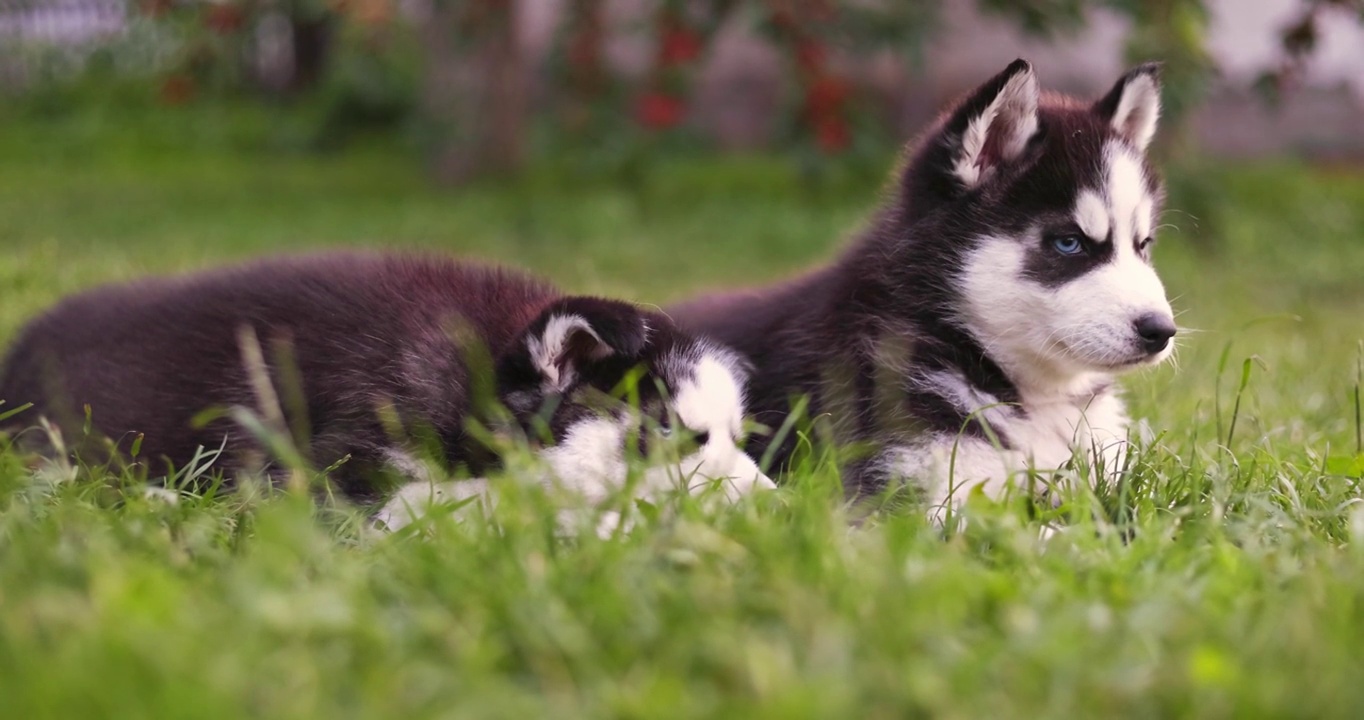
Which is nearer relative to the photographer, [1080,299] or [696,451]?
[696,451]

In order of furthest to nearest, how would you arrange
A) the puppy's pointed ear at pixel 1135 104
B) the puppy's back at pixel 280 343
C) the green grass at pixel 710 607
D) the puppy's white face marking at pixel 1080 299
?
the puppy's pointed ear at pixel 1135 104
the puppy's white face marking at pixel 1080 299
the puppy's back at pixel 280 343
the green grass at pixel 710 607

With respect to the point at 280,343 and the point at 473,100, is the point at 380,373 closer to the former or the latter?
the point at 280,343

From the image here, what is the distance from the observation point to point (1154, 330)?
11.7 ft

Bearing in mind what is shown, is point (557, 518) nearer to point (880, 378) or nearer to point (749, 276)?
point (880, 378)

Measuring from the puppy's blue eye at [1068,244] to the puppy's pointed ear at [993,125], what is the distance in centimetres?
28

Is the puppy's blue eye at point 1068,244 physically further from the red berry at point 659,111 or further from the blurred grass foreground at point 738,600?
the red berry at point 659,111

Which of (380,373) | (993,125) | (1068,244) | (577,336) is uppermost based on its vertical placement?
(993,125)

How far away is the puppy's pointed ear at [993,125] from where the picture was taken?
3.65 meters

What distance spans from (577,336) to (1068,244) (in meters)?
1.43

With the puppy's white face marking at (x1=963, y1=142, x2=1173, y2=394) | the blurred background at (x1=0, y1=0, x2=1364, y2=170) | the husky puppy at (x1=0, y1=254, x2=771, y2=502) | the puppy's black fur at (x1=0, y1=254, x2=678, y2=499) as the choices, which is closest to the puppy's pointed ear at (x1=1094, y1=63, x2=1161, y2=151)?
the puppy's white face marking at (x1=963, y1=142, x2=1173, y2=394)

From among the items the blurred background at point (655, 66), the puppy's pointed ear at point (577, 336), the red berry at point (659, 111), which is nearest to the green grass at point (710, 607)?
the puppy's pointed ear at point (577, 336)

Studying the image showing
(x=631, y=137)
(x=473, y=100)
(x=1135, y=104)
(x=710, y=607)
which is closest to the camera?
(x=710, y=607)

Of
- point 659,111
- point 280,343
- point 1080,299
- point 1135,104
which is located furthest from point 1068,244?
point 659,111

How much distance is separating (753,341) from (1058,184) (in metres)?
1.07
